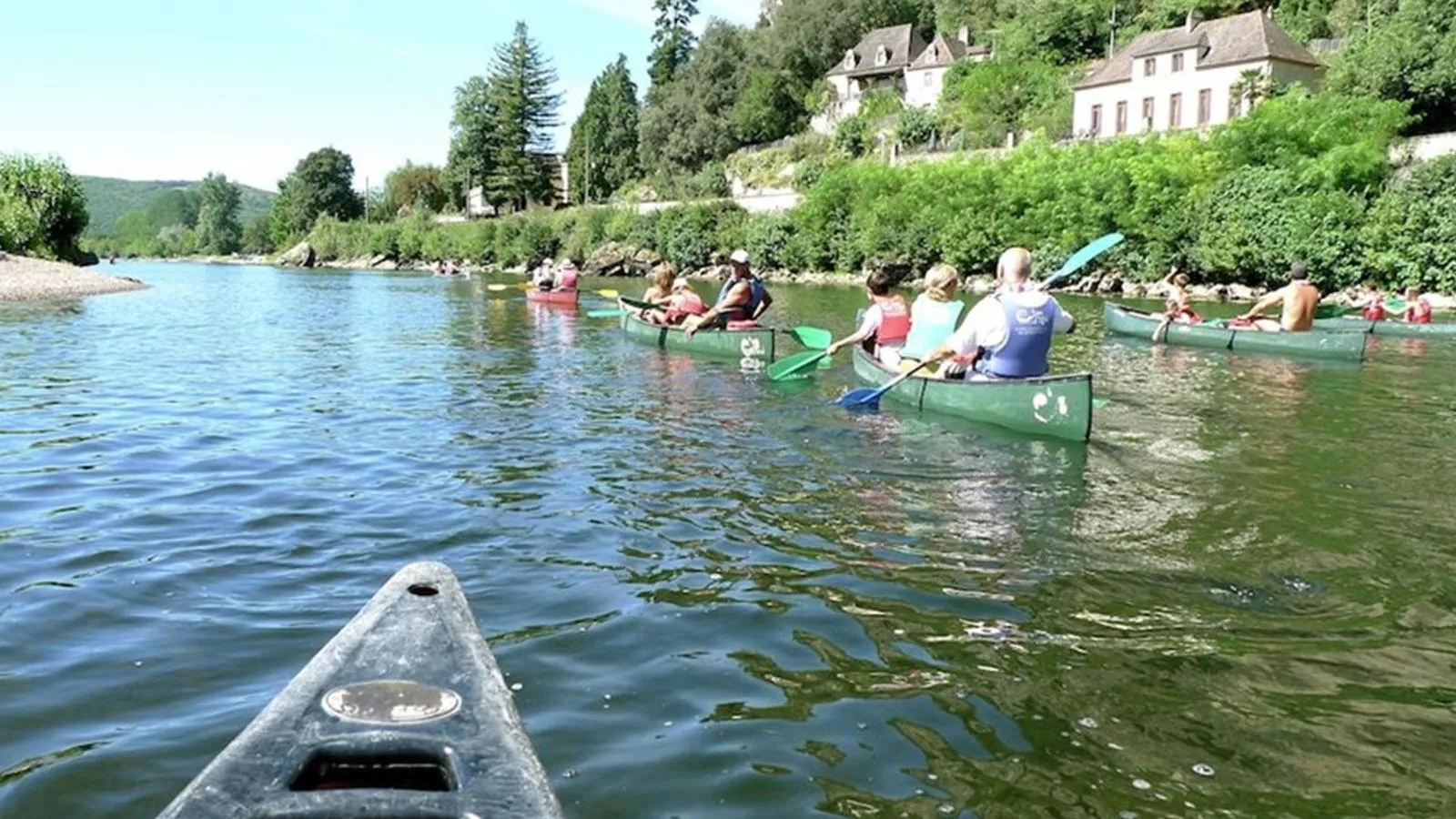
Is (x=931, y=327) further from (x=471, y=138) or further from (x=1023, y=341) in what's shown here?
(x=471, y=138)

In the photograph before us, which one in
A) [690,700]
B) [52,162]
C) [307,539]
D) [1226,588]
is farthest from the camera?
[52,162]

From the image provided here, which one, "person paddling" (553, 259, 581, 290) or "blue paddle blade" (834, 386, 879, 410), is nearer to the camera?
"blue paddle blade" (834, 386, 879, 410)

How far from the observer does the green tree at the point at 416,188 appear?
103250 mm

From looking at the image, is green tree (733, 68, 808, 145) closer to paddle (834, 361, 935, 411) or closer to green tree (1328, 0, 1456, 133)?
green tree (1328, 0, 1456, 133)

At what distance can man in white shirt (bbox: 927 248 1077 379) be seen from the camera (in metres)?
9.52

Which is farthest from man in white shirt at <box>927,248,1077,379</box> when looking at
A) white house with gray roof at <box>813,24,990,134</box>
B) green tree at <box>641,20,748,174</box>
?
green tree at <box>641,20,748,174</box>

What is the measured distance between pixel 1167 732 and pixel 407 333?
20.4 m

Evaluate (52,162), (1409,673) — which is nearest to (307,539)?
(1409,673)

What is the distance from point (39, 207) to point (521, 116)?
1699 inches

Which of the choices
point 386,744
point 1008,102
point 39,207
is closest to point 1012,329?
point 386,744

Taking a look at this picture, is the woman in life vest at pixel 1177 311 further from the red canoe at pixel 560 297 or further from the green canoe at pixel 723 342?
the red canoe at pixel 560 297

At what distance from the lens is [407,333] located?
73.4ft

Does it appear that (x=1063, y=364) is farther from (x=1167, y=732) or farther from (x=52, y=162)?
(x=52, y=162)

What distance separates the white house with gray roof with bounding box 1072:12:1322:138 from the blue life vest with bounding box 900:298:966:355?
1545 inches
